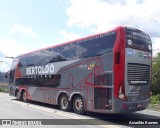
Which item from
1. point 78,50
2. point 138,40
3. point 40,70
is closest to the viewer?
point 138,40

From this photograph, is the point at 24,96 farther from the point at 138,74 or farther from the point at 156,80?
the point at 138,74

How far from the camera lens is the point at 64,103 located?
48.5ft

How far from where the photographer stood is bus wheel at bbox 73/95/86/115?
13.2 metres

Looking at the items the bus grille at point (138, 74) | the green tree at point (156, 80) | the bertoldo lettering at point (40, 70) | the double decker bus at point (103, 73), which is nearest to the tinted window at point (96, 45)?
the double decker bus at point (103, 73)

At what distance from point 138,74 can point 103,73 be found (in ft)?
4.63

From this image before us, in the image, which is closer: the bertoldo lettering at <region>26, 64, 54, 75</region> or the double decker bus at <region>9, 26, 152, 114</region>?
the double decker bus at <region>9, 26, 152, 114</region>

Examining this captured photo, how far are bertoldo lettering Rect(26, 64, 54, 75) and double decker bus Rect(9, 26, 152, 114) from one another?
6 centimetres

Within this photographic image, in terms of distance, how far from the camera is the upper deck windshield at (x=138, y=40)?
11576 mm

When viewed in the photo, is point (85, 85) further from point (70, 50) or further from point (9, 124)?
point (9, 124)

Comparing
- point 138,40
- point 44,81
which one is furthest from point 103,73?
point 44,81

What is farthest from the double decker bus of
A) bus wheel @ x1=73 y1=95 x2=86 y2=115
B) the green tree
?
the green tree

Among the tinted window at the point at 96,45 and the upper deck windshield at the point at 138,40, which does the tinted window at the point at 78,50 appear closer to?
the tinted window at the point at 96,45

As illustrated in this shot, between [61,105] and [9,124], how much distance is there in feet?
15.3

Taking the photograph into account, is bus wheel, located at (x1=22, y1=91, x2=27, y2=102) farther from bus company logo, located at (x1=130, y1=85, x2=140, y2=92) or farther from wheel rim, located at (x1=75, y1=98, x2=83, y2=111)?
bus company logo, located at (x1=130, y1=85, x2=140, y2=92)
